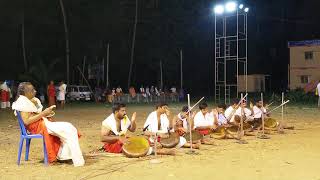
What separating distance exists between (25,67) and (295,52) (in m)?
22.5

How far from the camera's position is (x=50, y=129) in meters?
8.08

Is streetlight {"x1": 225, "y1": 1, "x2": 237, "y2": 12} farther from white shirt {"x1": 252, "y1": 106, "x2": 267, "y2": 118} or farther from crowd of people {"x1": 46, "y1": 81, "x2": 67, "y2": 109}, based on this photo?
white shirt {"x1": 252, "y1": 106, "x2": 267, "y2": 118}

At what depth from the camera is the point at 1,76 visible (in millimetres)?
37594

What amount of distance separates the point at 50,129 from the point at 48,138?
16 centimetres

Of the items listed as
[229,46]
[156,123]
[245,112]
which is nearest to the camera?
[156,123]

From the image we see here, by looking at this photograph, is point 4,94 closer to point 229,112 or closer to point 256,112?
point 256,112

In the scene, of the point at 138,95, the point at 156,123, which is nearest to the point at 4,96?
the point at 138,95

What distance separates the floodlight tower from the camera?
29.1 metres

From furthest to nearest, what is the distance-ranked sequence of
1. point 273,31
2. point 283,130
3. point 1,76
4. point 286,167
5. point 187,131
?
point 273,31, point 1,76, point 283,130, point 187,131, point 286,167

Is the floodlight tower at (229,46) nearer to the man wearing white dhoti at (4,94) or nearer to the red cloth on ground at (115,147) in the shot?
the man wearing white dhoti at (4,94)

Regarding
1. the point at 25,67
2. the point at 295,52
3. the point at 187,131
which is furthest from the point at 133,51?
the point at 187,131

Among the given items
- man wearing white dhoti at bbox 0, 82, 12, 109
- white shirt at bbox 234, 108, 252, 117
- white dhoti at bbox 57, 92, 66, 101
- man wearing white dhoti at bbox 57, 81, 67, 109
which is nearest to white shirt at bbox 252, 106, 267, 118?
white shirt at bbox 234, 108, 252, 117

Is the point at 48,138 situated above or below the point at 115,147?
above

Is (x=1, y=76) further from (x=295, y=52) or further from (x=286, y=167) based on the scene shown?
(x=286, y=167)
